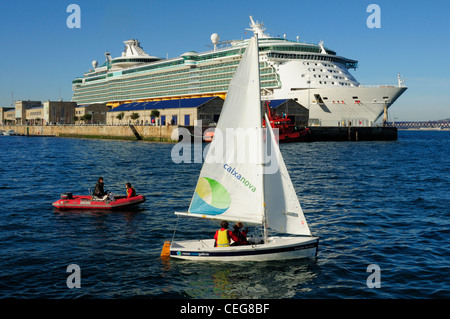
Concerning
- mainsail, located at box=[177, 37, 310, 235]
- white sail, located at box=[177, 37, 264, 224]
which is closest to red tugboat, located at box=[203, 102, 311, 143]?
white sail, located at box=[177, 37, 264, 224]

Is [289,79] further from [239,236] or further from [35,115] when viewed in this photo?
[35,115]

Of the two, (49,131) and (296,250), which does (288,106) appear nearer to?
(296,250)

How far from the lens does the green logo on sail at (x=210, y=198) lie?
16.7m

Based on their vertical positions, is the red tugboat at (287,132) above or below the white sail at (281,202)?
above

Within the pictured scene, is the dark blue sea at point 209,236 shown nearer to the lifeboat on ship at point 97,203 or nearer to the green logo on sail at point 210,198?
the lifeboat on ship at point 97,203

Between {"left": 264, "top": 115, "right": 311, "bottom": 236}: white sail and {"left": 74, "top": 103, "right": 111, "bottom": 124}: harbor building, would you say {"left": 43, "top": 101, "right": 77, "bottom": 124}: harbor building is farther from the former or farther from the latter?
{"left": 264, "top": 115, "right": 311, "bottom": 236}: white sail

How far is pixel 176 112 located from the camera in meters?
96.9

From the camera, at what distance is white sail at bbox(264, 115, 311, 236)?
1634 centimetres

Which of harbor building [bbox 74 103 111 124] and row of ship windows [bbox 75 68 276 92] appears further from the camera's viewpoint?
harbor building [bbox 74 103 111 124]

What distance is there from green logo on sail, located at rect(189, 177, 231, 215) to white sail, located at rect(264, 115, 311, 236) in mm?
1633

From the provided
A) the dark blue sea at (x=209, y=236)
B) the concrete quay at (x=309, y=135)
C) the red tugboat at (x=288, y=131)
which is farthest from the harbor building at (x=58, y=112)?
the dark blue sea at (x=209, y=236)

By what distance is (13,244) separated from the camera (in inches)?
734

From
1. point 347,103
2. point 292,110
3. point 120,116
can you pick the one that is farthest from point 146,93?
point 347,103
